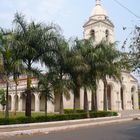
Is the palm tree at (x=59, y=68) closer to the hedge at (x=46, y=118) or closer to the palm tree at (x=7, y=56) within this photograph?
the hedge at (x=46, y=118)

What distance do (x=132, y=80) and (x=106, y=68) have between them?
36.6m

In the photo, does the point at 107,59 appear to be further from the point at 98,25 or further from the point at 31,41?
the point at 98,25

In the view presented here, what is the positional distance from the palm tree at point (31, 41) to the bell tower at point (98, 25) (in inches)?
1365

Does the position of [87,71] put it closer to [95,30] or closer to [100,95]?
[100,95]

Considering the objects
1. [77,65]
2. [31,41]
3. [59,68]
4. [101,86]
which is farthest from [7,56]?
[101,86]

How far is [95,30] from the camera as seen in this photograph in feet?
195

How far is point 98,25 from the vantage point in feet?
194

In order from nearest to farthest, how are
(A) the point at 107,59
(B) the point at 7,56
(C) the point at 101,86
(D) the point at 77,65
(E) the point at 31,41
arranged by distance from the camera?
(B) the point at 7,56 → (E) the point at 31,41 → (D) the point at 77,65 → (A) the point at 107,59 → (C) the point at 101,86

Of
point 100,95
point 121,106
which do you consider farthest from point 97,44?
point 121,106

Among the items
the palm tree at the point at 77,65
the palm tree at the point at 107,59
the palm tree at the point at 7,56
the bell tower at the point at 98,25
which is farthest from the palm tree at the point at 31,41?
the bell tower at the point at 98,25

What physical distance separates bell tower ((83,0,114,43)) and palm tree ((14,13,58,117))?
34683 mm

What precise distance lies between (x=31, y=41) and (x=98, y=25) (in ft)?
→ 121

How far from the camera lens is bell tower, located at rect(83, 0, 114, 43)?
194ft

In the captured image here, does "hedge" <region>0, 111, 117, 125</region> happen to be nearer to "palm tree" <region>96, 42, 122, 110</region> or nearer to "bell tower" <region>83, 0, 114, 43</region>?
"palm tree" <region>96, 42, 122, 110</region>
